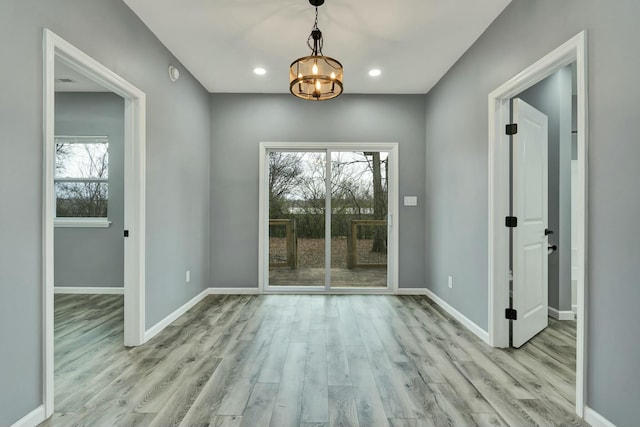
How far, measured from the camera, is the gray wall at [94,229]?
4.57 metres

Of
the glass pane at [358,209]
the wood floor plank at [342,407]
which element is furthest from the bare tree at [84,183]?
the wood floor plank at [342,407]

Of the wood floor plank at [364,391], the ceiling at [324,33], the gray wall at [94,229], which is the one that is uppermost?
the ceiling at [324,33]

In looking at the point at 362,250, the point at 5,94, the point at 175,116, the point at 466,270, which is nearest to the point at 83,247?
the point at 175,116

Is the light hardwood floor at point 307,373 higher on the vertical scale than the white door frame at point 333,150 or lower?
lower

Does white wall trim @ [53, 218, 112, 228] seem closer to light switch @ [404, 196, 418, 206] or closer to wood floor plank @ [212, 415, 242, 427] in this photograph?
wood floor plank @ [212, 415, 242, 427]

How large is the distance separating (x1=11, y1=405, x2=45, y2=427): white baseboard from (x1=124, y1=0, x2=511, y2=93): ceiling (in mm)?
2815

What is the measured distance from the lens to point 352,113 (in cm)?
454

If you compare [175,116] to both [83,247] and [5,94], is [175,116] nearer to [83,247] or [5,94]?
[5,94]

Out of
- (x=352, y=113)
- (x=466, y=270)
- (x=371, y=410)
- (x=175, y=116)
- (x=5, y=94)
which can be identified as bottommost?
(x=371, y=410)

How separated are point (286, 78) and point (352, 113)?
3.46 feet

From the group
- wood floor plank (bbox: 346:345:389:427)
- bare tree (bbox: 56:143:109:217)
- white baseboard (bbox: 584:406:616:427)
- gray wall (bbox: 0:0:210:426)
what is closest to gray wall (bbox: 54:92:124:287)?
bare tree (bbox: 56:143:109:217)

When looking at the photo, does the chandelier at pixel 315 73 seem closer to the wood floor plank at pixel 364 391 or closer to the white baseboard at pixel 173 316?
the wood floor plank at pixel 364 391

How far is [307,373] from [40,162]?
2.09 m

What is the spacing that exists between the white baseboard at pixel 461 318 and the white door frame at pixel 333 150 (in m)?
Answer: 0.55
